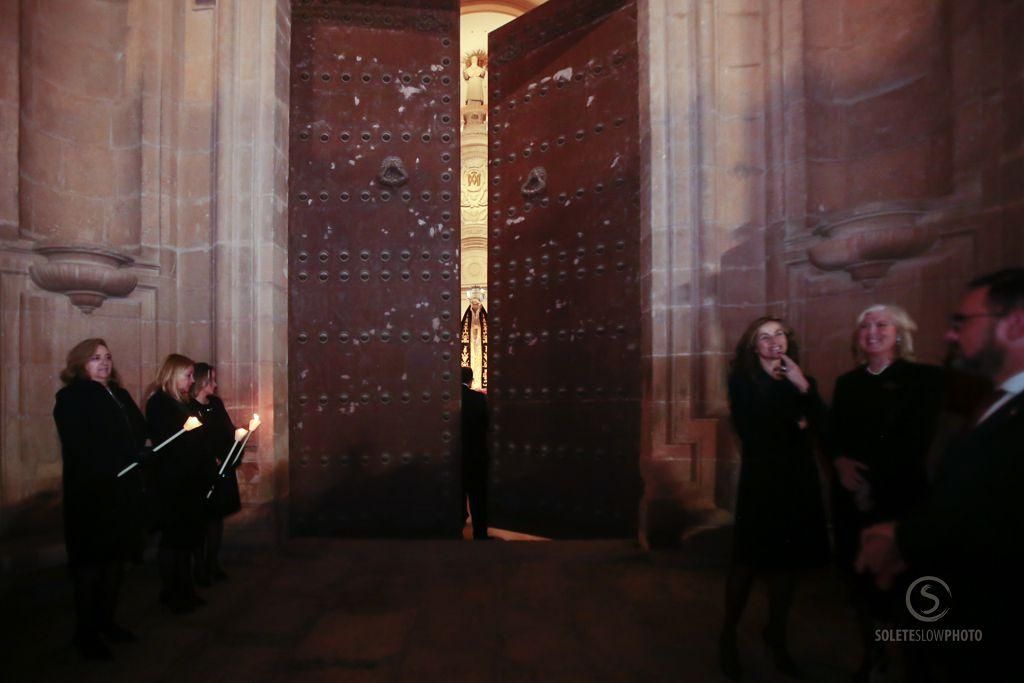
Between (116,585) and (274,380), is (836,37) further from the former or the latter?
(116,585)

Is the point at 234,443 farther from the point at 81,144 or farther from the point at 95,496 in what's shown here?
the point at 81,144

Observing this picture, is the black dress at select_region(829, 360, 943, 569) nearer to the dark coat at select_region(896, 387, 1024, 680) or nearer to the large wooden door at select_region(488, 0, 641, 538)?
the dark coat at select_region(896, 387, 1024, 680)

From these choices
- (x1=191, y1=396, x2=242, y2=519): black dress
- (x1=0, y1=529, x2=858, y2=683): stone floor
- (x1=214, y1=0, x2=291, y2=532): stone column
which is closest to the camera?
(x1=0, y1=529, x2=858, y2=683): stone floor

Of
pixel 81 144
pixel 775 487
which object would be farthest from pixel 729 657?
pixel 81 144

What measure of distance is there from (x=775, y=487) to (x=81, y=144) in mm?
4483

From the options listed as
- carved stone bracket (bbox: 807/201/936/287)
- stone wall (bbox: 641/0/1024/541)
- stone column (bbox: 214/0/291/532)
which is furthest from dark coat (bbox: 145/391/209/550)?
carved stone bracket (bbox: 807/201/936/287)

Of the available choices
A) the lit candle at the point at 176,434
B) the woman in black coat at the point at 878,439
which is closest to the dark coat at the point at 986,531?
the woman in black coat at the point at 878,439

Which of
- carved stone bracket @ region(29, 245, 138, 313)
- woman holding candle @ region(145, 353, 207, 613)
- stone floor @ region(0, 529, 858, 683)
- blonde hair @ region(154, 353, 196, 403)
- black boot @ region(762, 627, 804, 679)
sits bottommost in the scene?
stone floor @ region(0, 529, 858, 683)

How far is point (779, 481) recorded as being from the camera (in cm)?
240

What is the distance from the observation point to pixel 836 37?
4035 mm

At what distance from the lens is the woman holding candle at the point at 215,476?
11.7 feet

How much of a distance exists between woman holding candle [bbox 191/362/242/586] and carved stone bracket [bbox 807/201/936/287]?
346 centimetres

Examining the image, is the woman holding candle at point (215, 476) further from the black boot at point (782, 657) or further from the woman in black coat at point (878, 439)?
the woman in black coat at point (878, 439)

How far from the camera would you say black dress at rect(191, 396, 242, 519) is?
350 cm
